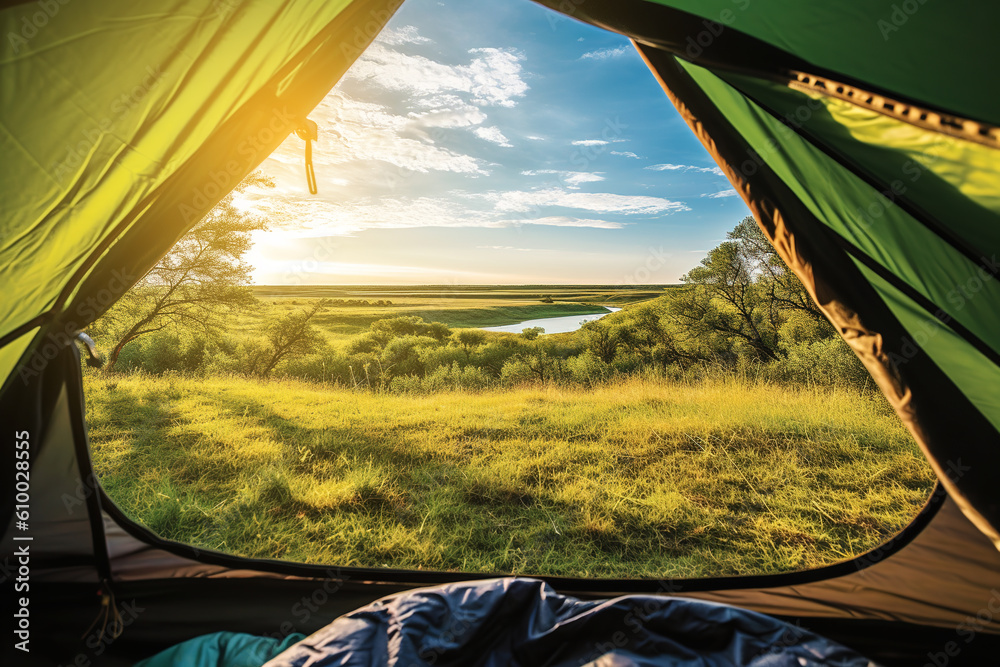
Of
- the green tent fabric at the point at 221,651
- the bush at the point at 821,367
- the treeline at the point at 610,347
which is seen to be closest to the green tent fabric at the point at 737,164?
the green tent fabric at the point at 221,651

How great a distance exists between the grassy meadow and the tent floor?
0.30m

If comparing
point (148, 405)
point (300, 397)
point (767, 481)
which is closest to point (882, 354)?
point (767, 481)

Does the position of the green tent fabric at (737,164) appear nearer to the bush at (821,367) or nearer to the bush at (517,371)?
the bush at (821,367)

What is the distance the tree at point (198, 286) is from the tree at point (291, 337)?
152 centimetres

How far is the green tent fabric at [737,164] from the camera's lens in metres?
0.93

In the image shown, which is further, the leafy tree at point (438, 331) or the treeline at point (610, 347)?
the leafy tree at point (438, 331)

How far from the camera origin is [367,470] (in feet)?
9.88

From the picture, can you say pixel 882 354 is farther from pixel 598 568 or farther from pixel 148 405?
pixel 148 405

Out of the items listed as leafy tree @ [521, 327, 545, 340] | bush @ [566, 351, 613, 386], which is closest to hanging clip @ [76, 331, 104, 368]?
bush @ [566, 351, 613, 386]

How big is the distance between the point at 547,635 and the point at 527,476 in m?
2.09

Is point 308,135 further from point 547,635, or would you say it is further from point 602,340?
point 602,340

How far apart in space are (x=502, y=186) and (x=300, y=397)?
34.1ft

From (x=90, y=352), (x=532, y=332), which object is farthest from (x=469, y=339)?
(x=90, y=352)

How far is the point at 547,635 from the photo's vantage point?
36.1 inches
